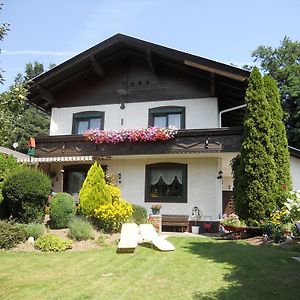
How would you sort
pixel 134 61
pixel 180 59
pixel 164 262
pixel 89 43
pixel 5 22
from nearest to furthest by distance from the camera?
pixel 5 22 → pixel 164 262 → pixel 180 59 → pixel 89 43 → pixel 134 61

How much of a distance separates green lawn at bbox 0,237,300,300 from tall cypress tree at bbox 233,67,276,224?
3.21 meters

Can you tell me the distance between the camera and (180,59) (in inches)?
646

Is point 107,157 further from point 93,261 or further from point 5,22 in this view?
point 5,22

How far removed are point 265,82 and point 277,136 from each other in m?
2.35

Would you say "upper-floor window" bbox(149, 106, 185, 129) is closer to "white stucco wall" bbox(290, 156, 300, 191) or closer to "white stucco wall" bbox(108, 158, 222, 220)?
"white stucco wall" bbox(108, 158, 222, 220)

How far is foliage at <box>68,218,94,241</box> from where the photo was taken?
1058 cm

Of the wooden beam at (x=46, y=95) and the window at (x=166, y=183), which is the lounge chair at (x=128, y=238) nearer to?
the window at (x=166, y=183)

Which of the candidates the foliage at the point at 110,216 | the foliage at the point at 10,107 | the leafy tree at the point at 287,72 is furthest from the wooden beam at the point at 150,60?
the leafy tree at the point at 287,72

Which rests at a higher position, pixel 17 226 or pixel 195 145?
pixel 195 145

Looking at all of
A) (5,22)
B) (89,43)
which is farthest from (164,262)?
(89,43)

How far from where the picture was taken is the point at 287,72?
35.7 meters

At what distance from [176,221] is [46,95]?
971 centimetres

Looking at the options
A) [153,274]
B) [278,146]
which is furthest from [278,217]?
[153,274]

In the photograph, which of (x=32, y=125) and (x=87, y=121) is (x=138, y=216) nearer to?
(x=87, y=121)
